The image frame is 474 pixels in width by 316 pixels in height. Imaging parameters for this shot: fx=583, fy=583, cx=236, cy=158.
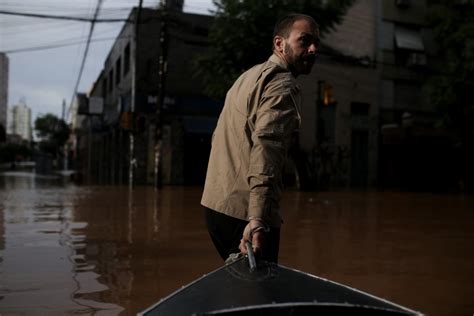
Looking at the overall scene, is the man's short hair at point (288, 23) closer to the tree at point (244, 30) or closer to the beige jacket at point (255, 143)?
the beige jacket at point (255, 143)

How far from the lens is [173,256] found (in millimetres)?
6410

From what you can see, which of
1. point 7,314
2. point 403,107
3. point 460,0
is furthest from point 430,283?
point 403,107

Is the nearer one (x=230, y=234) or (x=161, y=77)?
(x=230, y=234)

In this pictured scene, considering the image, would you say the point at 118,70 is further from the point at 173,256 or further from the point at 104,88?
the point at 173,256

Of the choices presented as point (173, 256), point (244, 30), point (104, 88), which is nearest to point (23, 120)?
point (104, 88)

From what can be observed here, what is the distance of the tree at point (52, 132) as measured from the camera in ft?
225

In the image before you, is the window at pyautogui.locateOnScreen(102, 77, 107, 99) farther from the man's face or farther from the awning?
the man's face

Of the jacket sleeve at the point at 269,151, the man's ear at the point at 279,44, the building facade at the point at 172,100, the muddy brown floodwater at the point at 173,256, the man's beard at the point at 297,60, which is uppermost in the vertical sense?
the building facade at the point at 172,100

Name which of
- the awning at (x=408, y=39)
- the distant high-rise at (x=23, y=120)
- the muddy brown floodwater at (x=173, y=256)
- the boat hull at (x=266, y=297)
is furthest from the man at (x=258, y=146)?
the distant high-rise at (x=23, y=120)

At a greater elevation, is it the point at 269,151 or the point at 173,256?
the point at 269,151

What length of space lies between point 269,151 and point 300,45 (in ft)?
1.79

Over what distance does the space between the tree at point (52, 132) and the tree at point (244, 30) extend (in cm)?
5268

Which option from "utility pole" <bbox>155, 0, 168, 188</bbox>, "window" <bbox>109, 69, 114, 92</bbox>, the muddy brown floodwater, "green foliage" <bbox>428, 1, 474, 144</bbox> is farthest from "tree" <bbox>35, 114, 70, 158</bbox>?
the muddy brown floodwater

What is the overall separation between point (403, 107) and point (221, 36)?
1277 cm
